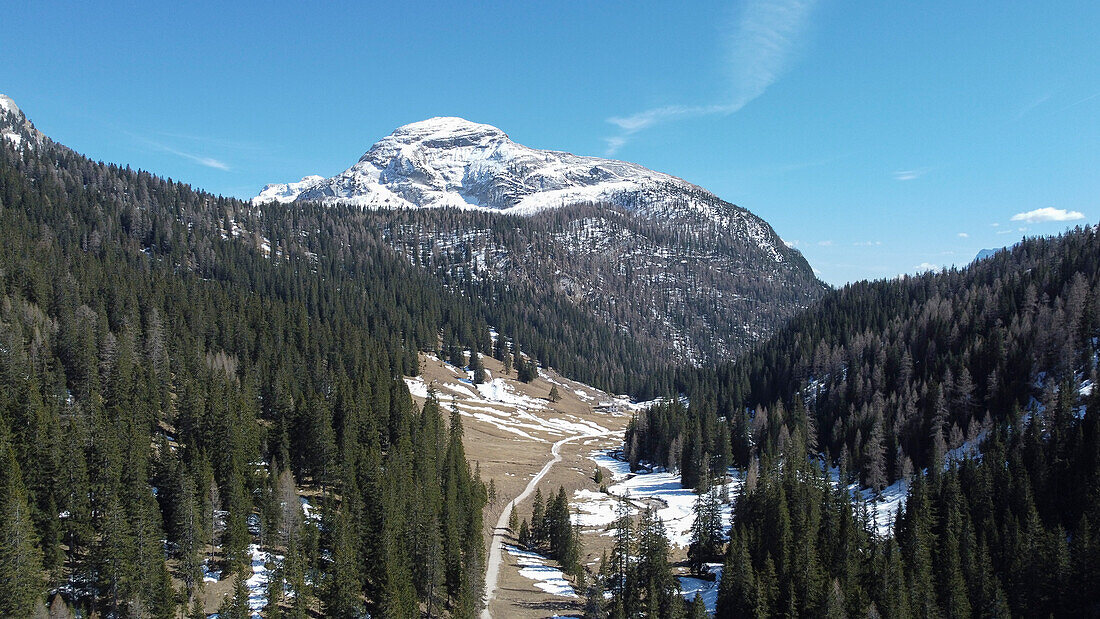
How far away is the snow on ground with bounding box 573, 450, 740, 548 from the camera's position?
90.1 m

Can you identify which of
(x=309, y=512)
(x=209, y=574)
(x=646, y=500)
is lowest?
(x=646, y=500)

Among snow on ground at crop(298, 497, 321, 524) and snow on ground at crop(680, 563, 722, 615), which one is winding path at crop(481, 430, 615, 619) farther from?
snow on ground at crop(680, 563, 722, 615)

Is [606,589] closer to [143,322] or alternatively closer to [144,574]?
[144,574]

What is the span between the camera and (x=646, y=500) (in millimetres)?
105750

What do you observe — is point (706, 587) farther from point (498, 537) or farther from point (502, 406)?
point (502, 406)

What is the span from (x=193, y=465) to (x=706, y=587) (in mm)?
54383

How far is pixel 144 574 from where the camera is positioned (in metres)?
46.8

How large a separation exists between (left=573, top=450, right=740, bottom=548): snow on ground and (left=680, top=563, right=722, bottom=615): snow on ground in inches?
387

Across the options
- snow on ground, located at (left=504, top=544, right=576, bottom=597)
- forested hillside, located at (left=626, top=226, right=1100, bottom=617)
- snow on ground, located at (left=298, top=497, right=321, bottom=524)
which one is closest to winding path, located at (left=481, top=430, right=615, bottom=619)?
snow on ground, located at (left=504, top=544, right=576, bottom=597)

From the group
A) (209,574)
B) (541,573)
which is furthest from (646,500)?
(209,574)

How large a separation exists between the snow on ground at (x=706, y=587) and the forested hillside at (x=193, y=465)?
23048 mm

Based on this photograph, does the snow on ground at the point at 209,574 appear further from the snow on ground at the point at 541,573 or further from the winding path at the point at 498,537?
the snow on ground at the point at 541,573

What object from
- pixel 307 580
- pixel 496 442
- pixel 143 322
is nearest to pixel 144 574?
pixel 307 580

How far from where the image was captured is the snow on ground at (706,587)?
63.4 metres
